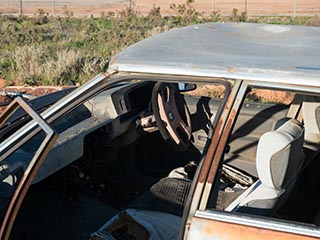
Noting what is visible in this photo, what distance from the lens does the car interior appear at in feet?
11.1

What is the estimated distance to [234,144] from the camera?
4.18 meters

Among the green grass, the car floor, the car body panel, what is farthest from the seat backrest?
the green grass

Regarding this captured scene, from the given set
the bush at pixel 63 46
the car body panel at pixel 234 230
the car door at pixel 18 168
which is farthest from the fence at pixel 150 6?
the car body panel at pixel 234 230

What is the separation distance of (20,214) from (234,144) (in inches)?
62.0

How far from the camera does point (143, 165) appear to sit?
438 centimetres

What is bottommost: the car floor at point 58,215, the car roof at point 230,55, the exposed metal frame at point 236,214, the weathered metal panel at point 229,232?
the car floor at point 58,215

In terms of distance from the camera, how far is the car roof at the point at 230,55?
7.79 ft

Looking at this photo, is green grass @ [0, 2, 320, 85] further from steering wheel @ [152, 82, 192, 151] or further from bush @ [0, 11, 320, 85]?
steering wheel @ [152, 82, 192, 151]

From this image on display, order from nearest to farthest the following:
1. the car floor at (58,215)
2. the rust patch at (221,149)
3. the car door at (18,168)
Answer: the rust patch at (221,149) → the car door at (18,168) → the car floor at (58,215)

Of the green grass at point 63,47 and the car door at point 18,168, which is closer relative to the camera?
the car door at point 18,168

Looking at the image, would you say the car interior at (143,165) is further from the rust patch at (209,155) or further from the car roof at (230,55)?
the rust patch at (209,155)

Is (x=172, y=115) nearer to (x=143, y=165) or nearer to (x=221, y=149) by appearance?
(x=143, y=165)

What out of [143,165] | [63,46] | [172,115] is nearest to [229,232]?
[172,115]

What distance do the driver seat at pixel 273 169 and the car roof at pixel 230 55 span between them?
398mm
